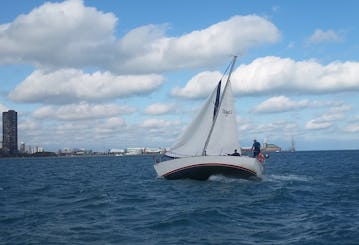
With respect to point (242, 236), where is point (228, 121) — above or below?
above

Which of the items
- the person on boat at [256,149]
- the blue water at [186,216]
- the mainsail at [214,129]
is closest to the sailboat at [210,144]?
the mainsail at [214,129]

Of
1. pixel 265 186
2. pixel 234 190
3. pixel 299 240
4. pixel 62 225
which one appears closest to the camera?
pixel 299 240

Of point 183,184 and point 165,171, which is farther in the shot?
point 165,171

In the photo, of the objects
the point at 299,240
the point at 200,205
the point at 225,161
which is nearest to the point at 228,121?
the point at 225,161

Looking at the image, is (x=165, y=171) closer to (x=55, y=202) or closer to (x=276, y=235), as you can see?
(x=55, y=202)

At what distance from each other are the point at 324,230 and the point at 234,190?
1436 centimetres

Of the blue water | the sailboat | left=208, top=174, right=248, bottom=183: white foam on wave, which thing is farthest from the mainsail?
the blue water

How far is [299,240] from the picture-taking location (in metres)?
16.5

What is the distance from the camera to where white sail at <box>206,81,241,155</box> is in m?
39.9

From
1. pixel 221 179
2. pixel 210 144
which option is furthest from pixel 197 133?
pixel 221 179

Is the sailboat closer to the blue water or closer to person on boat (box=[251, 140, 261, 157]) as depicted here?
person on boat (box=[251, 140, 261, 157])

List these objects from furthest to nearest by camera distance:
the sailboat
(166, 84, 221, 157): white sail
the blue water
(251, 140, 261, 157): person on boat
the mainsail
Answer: (251, 140, 261, 157): person on boat
(166, 84, 221, 157): white sail
the mainsail
the sailboat
the blue water

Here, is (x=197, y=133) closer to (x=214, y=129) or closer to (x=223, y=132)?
(x=214, y=129)

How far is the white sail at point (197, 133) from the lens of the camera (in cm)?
4028
